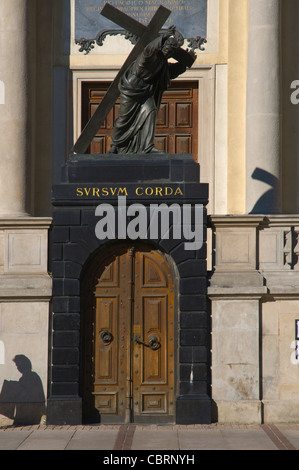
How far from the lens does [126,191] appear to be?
1334cm

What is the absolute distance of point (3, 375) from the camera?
13336 mm

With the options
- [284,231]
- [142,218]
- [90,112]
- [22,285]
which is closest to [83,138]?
[142,218]

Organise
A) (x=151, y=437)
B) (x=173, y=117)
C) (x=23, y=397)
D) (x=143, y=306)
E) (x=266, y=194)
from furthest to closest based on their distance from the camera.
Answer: (x=173, y=117) < (x=266, y=194) < (x=143, y=306) < (x=23, y=397) < (x=151, y=437)

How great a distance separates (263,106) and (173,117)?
2415 mm

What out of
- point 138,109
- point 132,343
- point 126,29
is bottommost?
point 132,343

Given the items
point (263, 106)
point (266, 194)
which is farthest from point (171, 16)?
point (266, 194)

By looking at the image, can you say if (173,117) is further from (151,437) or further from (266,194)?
(151,437)

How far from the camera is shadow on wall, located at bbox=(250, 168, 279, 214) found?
55.6ft

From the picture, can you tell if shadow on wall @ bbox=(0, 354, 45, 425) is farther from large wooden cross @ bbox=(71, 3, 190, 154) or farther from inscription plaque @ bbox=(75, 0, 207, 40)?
inscription plaque @ bbox=(75, 0, 207, 40)

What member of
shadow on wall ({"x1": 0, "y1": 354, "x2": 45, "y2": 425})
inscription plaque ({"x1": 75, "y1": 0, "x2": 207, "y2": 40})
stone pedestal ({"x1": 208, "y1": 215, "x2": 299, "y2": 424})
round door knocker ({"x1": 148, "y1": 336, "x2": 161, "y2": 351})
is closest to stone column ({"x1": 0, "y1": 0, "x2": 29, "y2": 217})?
inscription plaque ({"x1": 75, "y1": 0, "x2": 207, "y2": 40})

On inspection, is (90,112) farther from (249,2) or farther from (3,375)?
(3,375)

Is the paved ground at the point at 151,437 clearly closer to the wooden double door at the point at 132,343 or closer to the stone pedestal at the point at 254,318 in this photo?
the wooden double door at the point at 132,343

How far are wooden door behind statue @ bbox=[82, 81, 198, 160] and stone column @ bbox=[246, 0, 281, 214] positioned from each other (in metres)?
1.73

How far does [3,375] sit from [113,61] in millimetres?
8379
